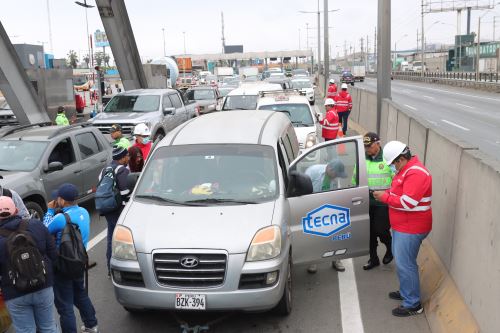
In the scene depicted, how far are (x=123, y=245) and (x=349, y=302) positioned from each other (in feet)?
8.13

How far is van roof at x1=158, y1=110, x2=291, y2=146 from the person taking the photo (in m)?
6.21

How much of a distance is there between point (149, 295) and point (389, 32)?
10826mm

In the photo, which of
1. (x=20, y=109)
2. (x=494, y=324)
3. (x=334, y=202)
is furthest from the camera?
(x=20, y=109)

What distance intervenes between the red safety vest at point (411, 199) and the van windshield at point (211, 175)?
1210 millimetres

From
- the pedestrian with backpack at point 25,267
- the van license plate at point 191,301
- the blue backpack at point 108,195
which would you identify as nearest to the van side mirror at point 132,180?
the blue backpack at point 108,195

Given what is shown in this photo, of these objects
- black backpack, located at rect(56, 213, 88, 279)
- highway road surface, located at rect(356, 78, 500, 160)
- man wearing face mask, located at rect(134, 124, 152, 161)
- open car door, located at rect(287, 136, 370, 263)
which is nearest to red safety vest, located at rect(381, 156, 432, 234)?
open car door, located at rect(287, 136, 370, 263)

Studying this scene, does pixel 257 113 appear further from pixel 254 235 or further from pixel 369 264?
pixel 254 235

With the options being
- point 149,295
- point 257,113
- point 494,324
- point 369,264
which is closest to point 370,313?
point 369,264

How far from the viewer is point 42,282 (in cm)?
398

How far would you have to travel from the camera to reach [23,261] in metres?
3.86

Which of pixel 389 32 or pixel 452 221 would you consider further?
pixel 389 32

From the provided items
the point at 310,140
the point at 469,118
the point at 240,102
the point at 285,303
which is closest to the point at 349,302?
the point at 285,303

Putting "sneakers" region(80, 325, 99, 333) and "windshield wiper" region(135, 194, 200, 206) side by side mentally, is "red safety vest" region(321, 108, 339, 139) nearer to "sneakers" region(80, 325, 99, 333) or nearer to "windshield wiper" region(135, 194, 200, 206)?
"windshield wiper" region(135, 194, 200, 206)

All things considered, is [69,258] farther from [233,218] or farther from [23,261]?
[233,218]
